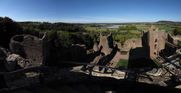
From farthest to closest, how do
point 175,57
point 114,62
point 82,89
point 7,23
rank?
1. point 7,23
2. point 114,62
3. point 175,57
4. point 82,89

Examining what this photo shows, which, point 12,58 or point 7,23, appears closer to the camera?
point 12,58

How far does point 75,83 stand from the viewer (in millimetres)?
13133

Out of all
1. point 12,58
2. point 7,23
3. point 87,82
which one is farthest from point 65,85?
point 7,23

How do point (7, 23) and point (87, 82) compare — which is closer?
point (87, 82)

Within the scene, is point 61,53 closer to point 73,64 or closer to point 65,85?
point 73,64

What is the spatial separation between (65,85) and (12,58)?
25.6 feet

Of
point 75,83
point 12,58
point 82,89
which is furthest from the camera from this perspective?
point 12,58

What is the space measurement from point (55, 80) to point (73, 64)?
10.0 m

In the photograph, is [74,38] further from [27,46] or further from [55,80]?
[55,80]

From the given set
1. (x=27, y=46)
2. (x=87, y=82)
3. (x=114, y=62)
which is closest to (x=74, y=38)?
(x=114, y=62)

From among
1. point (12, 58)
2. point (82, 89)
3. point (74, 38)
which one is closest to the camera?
Answer: point (82, 89)

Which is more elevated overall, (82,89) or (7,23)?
(7,23)

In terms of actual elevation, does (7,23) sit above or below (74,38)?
above

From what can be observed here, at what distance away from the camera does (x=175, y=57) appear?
66.3ft
